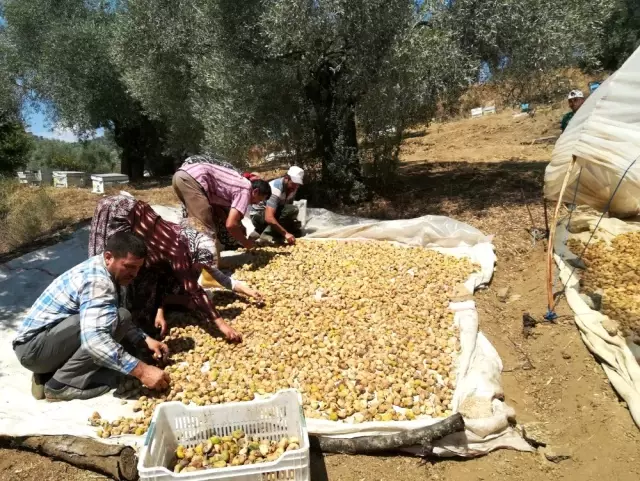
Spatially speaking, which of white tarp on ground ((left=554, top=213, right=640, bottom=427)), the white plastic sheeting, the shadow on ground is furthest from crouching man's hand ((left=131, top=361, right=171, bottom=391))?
the shadow on ground

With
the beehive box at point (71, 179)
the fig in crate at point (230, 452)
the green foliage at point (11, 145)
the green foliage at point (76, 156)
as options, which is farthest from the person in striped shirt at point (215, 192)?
the green foliage at point (76, 156)

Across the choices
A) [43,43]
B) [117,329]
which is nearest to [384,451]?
[117,329]

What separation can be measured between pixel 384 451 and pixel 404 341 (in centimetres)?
103

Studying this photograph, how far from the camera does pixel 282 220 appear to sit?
20.5 feet

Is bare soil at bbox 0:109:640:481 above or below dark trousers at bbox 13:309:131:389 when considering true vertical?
below

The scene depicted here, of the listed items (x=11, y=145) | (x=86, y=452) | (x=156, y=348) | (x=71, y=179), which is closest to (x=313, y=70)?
(x=156, y=348)

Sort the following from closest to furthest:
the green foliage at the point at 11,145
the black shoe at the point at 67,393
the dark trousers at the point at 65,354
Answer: the dark trousers at the point at 65,354 < the black shoe at the point at 67,393 < the green foliage at the point at 11,145

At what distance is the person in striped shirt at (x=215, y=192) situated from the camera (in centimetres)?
474

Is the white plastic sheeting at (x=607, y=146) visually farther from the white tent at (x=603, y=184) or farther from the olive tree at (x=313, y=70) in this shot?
the olive tree at (x=313, y=70)

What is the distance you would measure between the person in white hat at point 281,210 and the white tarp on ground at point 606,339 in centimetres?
290

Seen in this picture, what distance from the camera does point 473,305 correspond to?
4.10 meters

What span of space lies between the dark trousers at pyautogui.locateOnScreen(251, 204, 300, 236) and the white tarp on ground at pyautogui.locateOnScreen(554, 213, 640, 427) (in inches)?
121

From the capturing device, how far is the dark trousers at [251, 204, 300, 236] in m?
6.12

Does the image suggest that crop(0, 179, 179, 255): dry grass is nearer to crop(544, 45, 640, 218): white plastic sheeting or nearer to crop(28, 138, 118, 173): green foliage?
crop(544, 45, 640, 218): white plastic sheeting
